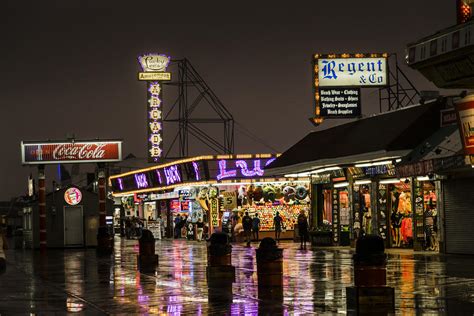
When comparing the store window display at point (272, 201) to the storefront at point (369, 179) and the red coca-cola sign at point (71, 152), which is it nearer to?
the red coca-cola sign at point (71, 152)

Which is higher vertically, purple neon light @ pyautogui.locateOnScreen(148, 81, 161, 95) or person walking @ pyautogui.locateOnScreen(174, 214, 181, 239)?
purple neon light @ pyautogui.locateOnScreen(148, 81, 161, 95)

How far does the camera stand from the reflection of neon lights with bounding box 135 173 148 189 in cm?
6394

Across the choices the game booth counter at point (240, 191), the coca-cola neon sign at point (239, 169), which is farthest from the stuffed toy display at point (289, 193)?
the coca-cola neon sign at point (239, 169)

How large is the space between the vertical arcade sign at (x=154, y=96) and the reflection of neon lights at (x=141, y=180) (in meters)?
2.11

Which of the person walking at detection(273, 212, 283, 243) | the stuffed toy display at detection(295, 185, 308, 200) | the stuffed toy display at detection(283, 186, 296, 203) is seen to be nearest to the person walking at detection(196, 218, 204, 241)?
the stuffed toy display at detection(283, 186, 296, 203)

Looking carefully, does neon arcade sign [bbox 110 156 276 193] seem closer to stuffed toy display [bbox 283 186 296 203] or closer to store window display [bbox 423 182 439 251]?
stuffed toy display [bbox 283 186 296 203]

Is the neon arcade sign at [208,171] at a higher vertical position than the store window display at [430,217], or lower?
higher

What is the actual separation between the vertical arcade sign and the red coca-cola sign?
17.5m

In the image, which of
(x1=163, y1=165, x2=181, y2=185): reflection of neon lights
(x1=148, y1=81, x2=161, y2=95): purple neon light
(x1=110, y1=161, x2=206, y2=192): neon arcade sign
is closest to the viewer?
(x1=110, y1=161, x2=206, y2=192): neon arcade sign

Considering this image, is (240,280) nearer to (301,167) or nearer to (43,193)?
(301,167)

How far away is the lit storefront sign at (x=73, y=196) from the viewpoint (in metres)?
47.8

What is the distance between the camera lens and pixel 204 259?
32312mm

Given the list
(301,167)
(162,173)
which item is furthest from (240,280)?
(162,173)

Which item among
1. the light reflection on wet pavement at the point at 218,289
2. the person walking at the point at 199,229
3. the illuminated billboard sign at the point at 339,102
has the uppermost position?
the illuminated billboard sign at the point at 339,102
